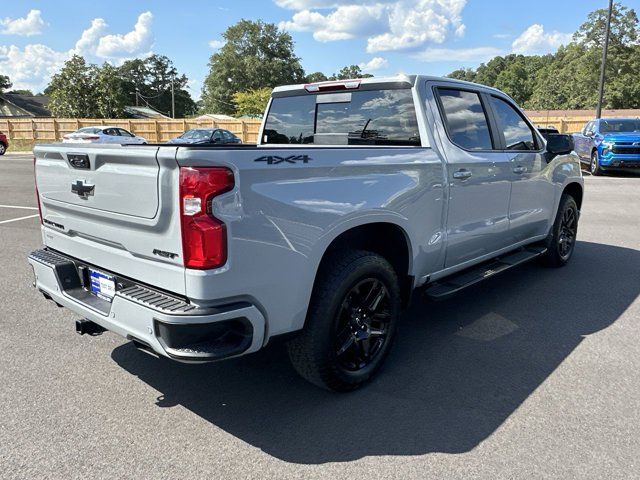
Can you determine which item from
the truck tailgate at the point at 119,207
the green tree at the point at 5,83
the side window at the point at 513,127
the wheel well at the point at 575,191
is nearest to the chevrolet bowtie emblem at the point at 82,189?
the truck tailgate at the point at 119,207

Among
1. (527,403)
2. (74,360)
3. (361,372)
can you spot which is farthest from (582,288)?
(74,360)

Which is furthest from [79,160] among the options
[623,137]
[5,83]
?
[5,83]

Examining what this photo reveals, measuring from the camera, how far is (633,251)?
6793mm

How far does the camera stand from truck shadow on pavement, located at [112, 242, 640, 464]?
2.74m

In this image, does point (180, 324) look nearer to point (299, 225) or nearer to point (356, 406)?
point (299, 225)

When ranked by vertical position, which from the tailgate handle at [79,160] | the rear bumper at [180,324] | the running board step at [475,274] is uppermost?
the tailgate handle at [79,160]

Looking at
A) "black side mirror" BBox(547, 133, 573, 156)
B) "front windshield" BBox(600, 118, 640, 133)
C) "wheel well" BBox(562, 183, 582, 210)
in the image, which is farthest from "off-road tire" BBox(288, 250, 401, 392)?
"front windshield" BBox(600, 118, 640, 133)

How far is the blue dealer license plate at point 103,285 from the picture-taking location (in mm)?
2816

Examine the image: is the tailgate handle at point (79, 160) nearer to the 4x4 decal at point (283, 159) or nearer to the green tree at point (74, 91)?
the 4x4 decal at point (283, 159)

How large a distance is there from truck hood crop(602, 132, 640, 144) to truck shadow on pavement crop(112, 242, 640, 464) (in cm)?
1187

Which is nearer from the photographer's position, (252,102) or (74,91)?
(74,91)

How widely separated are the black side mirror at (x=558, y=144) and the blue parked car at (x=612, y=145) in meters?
11.5

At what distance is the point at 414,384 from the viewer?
3.30 metres

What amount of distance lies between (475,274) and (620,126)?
46.9 feet
